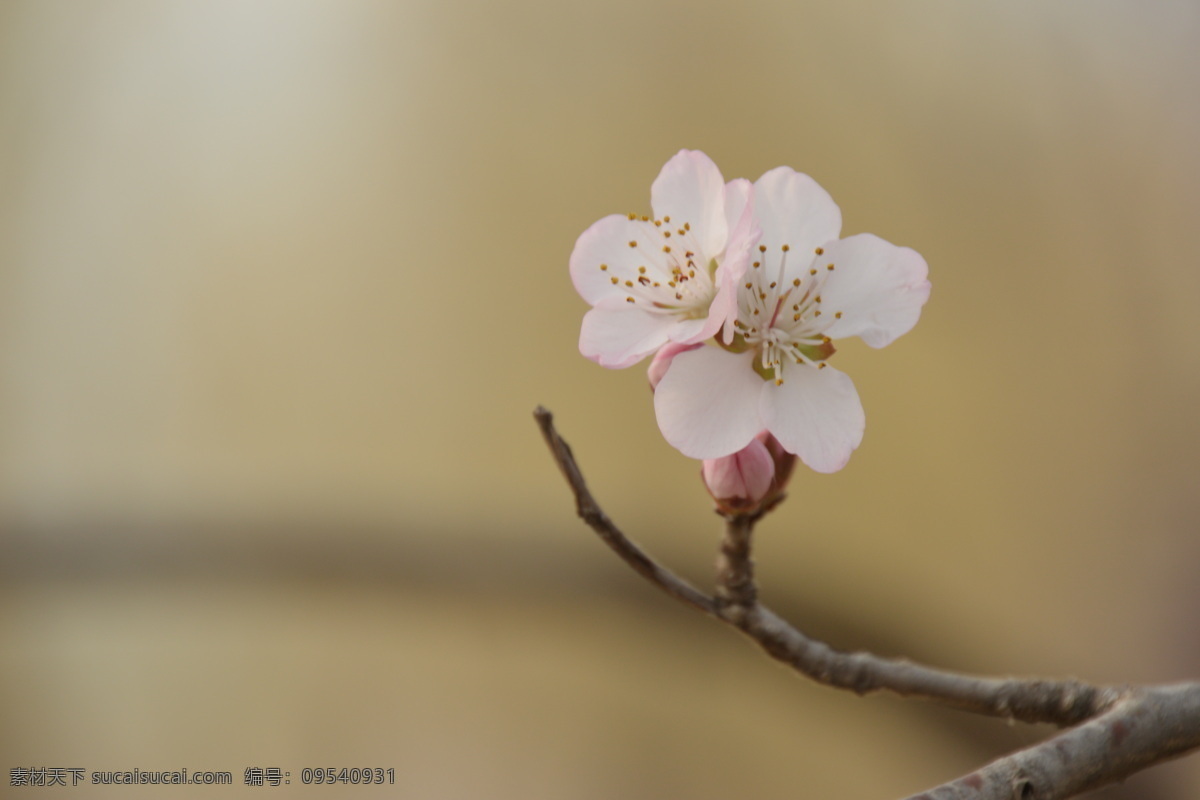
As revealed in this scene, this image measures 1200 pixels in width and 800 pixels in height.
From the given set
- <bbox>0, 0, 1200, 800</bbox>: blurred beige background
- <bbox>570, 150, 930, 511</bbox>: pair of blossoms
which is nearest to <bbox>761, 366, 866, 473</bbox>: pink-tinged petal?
<bbox>570, 150, 930, 511</bbox>: pair of blossoms

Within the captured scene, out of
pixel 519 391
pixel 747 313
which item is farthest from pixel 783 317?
pixel 519 391

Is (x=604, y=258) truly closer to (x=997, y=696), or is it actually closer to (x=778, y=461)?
(x=778, y=461)

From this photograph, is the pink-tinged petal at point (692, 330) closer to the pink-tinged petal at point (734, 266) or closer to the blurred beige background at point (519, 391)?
the pink-tinged petal at point (734, 266)

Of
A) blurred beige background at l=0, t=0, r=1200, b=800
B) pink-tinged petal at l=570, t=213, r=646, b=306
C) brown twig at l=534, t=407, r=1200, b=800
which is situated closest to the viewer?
brown twig at l=534, t=407, r=1200, b=800

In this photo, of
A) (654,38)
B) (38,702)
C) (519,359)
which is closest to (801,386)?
(519,359)

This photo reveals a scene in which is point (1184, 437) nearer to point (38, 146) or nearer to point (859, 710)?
point (859, 710)

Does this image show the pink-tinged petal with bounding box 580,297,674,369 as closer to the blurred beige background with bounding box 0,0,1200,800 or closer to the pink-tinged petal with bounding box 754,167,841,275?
the pink-tinged petal with bounding box 754,167,841,275
